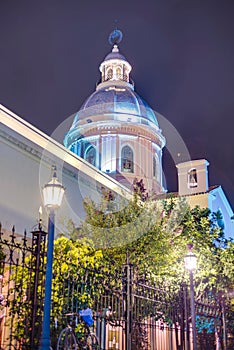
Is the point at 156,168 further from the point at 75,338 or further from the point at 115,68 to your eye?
the point at 75,338

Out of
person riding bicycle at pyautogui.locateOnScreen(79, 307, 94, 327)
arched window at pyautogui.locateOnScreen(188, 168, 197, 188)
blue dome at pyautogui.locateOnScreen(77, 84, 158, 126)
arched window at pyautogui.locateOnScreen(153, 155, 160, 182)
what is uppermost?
blue dome at pyautogui.locateOnScreen(77, 84, 158, 126)

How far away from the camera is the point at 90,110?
3816cm

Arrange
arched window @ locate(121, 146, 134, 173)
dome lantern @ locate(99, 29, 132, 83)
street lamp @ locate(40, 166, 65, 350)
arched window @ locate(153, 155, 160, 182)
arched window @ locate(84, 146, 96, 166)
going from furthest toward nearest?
dome lantern @ locate(99, 29, 132, 83), arched window @ locate(153, 155, 160, 182), arched window @ locate(84, 146, 96, 166), arched window @ locate(121, 146, 134, 173), street lamp @ locate(40, 166, 65, 350)

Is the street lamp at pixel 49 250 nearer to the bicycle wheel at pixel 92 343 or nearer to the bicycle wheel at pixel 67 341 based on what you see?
the bicycle wheel at pixel 67 341

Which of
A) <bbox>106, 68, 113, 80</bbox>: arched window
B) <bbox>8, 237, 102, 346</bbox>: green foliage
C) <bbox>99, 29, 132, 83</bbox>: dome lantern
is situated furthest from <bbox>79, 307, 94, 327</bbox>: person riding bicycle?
<bbox>106, 68, 113, 80</bbox>: arched window

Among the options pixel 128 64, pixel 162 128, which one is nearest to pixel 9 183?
pixel 162 128

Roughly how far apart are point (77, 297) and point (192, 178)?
20.3m

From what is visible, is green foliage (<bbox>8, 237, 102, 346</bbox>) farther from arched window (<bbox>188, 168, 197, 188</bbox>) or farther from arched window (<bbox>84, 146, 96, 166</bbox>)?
arched window (<bbox>84, 146, 96, 166</bbox>)

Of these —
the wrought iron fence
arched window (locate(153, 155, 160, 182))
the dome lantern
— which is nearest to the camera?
the wrought iron fence

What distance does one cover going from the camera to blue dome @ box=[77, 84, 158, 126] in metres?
37.7

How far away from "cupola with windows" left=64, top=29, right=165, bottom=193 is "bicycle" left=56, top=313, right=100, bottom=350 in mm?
25898

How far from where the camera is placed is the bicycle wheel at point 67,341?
830cm

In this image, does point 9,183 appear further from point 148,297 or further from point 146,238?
point 148,297

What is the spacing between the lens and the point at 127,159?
37.2 metres
